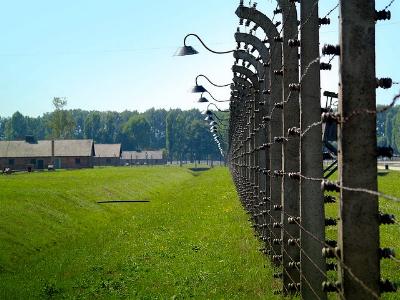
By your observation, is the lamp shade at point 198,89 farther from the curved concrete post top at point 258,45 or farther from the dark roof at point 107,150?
Result: the dark roof at point 107,150

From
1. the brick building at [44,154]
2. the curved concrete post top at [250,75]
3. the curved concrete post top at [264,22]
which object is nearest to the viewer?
the curved concrete post top at [264,22]

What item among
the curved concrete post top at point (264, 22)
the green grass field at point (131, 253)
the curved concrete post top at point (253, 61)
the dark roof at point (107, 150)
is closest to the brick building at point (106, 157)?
the dark roof at point (107, 150)

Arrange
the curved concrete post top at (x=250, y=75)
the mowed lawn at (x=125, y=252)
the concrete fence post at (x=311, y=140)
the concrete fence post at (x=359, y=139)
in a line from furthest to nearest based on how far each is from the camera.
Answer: the curved concrete post top at (x=250, y=75), the mowed lawn at (x=125, y=252), the concrete fence post at (x=311, y=140), the concrete fence post at (x=359, y=139)

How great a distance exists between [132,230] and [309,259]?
17002 millimetres

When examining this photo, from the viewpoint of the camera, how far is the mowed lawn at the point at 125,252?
39.3 feet

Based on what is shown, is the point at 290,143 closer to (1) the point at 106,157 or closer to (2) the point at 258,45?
(2) the point at 258,45

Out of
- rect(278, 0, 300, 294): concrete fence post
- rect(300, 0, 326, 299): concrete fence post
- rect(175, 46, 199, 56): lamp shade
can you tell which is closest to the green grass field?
rect(278, 0, 300, 294): concrete fence post

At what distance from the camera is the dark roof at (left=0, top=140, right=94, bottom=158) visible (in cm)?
12800

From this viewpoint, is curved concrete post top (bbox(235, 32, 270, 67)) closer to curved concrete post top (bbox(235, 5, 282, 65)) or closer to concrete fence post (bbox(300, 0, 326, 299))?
curved concrete post top (bbox(235, 5, 282, 65))

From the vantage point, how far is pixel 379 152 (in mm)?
4688

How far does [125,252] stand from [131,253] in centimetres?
48

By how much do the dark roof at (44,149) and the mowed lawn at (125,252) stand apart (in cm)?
10011

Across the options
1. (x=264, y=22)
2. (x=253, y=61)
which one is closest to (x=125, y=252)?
(x=253, y=61)

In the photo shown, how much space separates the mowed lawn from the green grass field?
2cm
